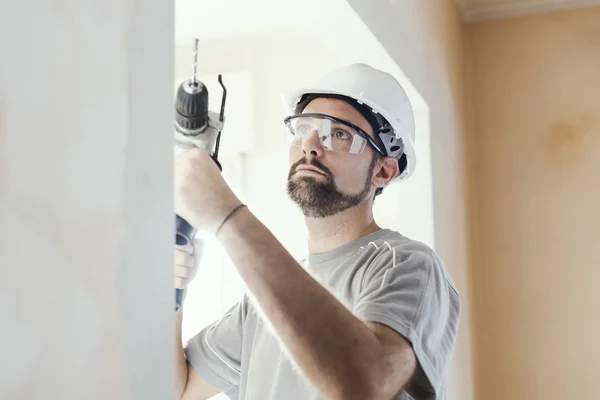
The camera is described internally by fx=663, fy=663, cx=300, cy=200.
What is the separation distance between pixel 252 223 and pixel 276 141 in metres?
1.93

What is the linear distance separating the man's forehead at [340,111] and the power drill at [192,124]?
1.12ft

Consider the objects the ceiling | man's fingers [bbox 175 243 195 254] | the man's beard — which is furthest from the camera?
the ceiling

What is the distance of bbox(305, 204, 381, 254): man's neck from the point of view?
142 cm

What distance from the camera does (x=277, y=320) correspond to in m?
0.95

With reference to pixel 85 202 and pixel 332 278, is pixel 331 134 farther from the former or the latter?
pixel 85 202

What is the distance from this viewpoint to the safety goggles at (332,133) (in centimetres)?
140

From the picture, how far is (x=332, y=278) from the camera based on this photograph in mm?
1346

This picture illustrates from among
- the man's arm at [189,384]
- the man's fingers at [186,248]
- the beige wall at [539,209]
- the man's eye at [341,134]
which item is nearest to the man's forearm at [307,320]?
the man's fingers at [186,248]

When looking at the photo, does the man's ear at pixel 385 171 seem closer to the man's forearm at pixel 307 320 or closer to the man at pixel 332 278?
the man at pixel 332 278

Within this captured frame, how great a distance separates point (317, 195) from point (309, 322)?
0.45 metres

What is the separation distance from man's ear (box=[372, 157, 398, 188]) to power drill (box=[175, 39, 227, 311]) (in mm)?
470

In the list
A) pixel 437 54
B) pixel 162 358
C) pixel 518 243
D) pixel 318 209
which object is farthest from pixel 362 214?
pixel 518 243

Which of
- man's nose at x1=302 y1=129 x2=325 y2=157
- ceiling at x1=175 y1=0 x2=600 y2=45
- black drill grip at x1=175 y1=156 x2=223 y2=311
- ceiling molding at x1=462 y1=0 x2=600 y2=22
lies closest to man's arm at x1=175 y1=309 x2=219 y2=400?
black drill grip at x1=175 y1=156 x2=223 y2=311

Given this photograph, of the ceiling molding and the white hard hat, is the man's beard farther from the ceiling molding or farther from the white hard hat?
the ceiling molding
